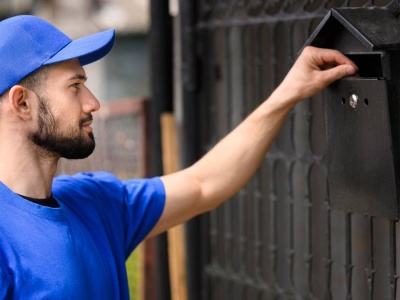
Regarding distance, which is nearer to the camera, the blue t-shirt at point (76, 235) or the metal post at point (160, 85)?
the blue t-shirt at point (76, 235)

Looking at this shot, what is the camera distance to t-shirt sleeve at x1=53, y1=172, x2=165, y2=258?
11.2 ft

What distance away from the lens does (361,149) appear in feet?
10.4

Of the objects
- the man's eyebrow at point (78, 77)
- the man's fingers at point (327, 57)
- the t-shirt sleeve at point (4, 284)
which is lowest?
the t-shirt sleeve at point (4, 284)

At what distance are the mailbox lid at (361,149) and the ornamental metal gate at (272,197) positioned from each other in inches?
15.1

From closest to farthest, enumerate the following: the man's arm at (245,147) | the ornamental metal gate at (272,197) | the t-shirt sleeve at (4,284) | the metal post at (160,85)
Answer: the t-shirt sleeve at (4,284) < the man's arm at (245,147) < the ornamental metal gate at (272,197) < the metal post at (160,85)

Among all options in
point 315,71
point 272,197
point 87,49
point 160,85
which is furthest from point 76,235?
point 160,85

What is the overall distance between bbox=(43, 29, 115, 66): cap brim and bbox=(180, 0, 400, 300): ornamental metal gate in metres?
1.00

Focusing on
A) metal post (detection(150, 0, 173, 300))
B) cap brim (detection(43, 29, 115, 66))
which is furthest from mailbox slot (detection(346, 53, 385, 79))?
metal post (detection(150, 0, 173, 300))

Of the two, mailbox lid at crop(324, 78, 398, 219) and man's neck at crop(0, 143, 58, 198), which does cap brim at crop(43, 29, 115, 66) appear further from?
mailbox lid at crop(324, 78, 398, 219)

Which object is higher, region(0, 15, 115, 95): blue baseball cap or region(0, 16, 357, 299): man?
region(0, 15, 115, 95): blue baseball cap

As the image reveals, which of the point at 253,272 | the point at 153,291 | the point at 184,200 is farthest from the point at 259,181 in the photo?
the point at 153,291

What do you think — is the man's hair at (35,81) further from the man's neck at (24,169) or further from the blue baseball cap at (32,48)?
the man's neck at (24,169)

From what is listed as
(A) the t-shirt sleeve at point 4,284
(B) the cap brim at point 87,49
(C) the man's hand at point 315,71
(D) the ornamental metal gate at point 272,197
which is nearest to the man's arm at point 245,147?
(C) the man's hand at point 315,71

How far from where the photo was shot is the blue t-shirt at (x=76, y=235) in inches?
119
